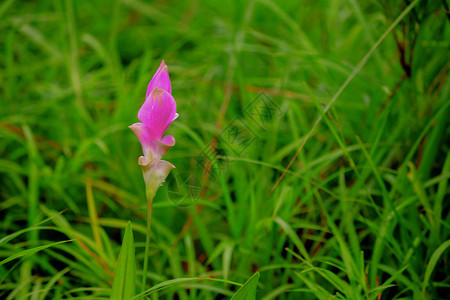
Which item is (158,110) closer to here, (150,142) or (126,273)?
(150,142)

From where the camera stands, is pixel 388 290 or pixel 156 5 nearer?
pixel 388 290

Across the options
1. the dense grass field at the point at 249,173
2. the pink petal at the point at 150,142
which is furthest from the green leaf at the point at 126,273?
the pink petal at the point at 150,142

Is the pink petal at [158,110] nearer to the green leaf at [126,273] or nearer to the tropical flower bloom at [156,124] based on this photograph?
the tropical flower bloom at [156,124]

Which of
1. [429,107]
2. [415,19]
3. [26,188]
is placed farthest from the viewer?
[26,188]

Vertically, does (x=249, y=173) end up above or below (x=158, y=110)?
below

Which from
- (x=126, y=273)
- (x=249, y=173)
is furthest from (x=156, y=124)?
(x=249, y=173)

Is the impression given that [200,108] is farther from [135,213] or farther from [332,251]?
[332,251]

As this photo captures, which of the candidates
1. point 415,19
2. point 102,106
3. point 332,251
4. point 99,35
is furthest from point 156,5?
point 332,251

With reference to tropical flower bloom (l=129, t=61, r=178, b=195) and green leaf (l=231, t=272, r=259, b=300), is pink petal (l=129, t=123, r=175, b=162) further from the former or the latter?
green leaf (l=231, t=272, r=259, b=300)
